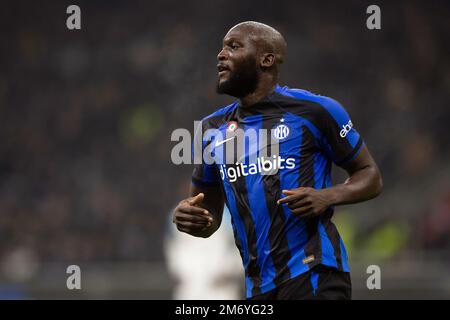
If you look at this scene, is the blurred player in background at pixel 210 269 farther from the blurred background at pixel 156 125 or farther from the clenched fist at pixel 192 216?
the clenched fist at pixel 192 216

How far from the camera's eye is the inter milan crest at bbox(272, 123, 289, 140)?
4.58 m

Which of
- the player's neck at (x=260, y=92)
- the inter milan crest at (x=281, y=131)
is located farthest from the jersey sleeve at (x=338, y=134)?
the player's neck at (x=260, y=92)

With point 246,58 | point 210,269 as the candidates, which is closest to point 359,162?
point 246,58

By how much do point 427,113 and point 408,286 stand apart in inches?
191

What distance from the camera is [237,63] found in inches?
185

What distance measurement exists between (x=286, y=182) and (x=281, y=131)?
296 mm

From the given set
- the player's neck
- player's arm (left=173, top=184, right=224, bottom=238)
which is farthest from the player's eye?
player's arm (left=173, top=184, right=224, bottom=238)

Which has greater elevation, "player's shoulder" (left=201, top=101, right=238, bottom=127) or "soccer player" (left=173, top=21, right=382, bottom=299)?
"player's shoulder" (left=201, top=101, right=238, bottom=127)

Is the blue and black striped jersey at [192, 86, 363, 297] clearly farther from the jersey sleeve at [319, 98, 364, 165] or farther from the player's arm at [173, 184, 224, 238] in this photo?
the player's arm at [173, 184, 224, 238]

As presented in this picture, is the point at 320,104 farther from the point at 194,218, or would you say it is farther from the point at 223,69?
the point at 194,218

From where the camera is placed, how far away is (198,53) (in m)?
16.5

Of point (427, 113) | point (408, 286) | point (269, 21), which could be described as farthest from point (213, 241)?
point (269, 21)

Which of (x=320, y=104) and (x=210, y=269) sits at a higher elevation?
(x=210, y=269)
